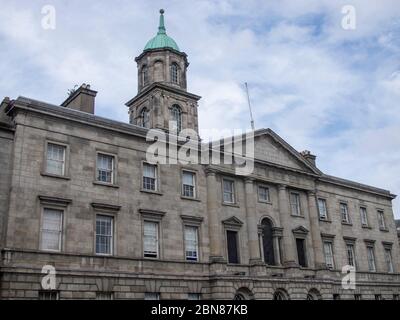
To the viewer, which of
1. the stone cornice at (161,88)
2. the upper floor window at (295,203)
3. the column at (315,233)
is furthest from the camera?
the stone cornice at (161,88)

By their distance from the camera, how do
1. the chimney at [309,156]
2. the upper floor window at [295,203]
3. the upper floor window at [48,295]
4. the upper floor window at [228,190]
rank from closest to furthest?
1. the upper floor window at [48,295]
2. the upper floor window at [228,190]
3. the upper floor window at [295,203]
4. the chimney at [309,156]

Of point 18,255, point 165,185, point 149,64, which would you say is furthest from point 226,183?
point 149,64

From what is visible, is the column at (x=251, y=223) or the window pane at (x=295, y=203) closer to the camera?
the column at (x=251, y=223)

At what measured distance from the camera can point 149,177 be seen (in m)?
30.0

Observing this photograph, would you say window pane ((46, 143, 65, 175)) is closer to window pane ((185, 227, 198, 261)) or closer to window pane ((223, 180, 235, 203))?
window pane ((185, 227, 198, 261))

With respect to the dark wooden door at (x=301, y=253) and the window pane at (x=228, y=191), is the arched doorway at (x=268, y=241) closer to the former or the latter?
the dark wooden door at (x=301, y=253)

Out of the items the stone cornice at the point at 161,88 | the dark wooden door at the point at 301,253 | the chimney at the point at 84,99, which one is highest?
→ the stone cornice at the point at 161,88

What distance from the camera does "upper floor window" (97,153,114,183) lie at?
1102 inches

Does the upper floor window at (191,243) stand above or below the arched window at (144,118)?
below

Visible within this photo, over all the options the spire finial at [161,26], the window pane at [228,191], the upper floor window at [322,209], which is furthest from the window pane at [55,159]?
the spire finial at [161,26]

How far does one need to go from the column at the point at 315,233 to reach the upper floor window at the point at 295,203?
1.00m

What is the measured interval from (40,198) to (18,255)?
3046 mm

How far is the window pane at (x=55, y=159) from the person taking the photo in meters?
26.2
